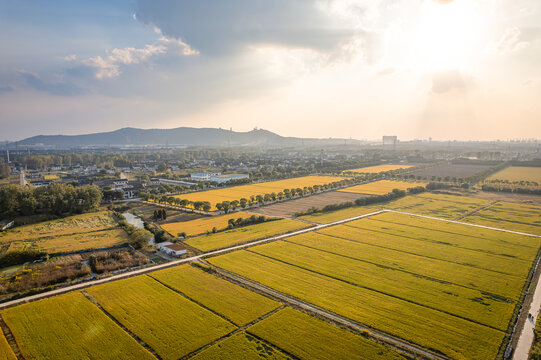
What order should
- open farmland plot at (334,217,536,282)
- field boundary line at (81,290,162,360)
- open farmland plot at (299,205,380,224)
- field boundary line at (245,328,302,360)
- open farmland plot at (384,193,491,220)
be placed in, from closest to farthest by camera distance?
field boundary line at (245,328,302,360)
field boundary line at (81,290,162,360)
open farmland plot at (334,217,536,282)
open farmland plot at (299,205,380,224)
open farmland plot at (384,193,491,220)

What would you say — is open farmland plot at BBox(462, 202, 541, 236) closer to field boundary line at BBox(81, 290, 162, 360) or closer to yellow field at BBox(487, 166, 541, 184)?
yellow field at BBox(487, 166, 541, 184)

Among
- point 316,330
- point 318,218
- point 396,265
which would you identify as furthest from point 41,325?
point 318,218

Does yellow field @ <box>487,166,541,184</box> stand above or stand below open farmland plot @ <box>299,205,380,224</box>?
above

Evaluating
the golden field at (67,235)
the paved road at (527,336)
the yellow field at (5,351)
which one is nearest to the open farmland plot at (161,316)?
the yellow field at (5,351)

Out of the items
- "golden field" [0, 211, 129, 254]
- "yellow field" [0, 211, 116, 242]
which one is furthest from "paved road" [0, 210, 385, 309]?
"yellow field" [0, 211, 116, 242]

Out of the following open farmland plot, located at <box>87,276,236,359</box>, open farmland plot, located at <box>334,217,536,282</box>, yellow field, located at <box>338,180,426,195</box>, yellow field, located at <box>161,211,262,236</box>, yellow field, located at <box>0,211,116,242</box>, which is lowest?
yellow field, located at <box>0,211,116,242</box>

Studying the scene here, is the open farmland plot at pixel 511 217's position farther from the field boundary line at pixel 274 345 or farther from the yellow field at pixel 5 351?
the yellow field at pixel 5 351

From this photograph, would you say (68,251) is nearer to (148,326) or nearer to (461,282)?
(148,326)
